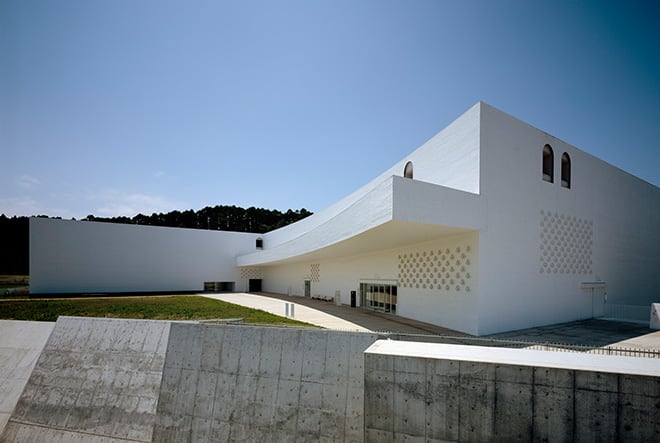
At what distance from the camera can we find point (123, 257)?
24578mm

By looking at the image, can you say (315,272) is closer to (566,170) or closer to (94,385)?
(566,170)

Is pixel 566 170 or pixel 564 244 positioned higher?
pixel 566 170

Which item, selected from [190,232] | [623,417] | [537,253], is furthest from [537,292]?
[190,232]

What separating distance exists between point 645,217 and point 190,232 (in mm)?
30815

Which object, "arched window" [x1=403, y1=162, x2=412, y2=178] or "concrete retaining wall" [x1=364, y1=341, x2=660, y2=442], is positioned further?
"arched window" [x1=403, y1=162, x2=412, y2=178]

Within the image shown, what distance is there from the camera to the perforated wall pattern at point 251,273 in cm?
2960

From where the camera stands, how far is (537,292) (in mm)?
12641

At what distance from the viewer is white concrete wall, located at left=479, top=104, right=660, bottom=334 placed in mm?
11367

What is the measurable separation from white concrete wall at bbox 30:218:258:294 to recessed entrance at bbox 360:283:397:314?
581 inches

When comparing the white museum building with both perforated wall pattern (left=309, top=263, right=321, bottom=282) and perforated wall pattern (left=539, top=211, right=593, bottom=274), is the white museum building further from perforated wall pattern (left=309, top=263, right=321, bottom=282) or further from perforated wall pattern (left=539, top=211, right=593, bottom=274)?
perforated wall pattern (left=309, top=263, right=321, bottom=282)

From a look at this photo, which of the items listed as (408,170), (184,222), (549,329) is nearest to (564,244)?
(549,329)

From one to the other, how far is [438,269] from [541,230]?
442 cm

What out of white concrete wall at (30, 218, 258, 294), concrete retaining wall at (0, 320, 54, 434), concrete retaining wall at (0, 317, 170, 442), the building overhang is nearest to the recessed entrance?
the building overhang

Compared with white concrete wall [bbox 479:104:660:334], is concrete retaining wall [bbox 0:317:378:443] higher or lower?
lower
